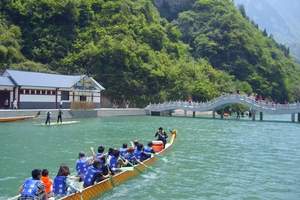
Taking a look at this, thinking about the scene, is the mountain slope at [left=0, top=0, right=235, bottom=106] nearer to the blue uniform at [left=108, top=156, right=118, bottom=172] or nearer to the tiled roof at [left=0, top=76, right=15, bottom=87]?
the tiled roof at [left=0, top=76, right=15, bottom=87]

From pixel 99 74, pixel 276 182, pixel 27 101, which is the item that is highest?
pixel 99 74

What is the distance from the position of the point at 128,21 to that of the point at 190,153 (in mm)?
62327

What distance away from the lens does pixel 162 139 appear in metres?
28.0

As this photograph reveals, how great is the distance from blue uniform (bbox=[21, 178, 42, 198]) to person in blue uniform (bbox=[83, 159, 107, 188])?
3283 mm

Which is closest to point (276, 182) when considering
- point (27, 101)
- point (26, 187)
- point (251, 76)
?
point (26, 187)

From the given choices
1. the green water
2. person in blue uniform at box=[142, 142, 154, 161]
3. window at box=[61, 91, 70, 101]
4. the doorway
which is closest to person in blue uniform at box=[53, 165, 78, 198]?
the green water

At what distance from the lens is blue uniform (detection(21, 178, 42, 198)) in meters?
12.3

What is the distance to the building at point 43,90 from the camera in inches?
1951

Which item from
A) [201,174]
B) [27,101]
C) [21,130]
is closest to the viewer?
[201,174]

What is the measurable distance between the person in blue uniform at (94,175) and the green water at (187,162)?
0.76m

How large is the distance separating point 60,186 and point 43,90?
40.7 meters

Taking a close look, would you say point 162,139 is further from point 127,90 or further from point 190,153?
point 127,90

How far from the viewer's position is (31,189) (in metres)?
12.3

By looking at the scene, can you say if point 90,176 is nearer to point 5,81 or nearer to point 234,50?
point 5,81
